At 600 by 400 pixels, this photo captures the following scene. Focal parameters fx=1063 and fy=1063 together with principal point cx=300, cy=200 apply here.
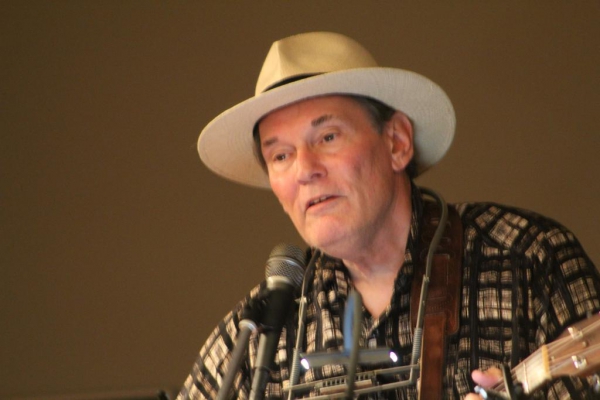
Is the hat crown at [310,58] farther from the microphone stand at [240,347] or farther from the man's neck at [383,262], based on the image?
the microphone stand at [240,347]

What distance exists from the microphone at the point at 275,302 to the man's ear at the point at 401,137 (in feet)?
2.08

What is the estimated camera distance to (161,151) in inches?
162

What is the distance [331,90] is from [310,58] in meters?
0.11

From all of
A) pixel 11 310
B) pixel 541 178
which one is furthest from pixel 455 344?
pixel 11 310

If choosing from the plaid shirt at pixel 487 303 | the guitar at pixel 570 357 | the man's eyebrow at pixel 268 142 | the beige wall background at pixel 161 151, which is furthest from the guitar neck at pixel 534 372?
the beige wall background at pixel 161 151

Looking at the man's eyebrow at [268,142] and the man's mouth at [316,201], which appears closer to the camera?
the man's mouth at [316,201]

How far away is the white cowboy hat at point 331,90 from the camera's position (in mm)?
2584

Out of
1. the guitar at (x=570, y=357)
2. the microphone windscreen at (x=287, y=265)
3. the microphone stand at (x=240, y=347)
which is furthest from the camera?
the microphone windscreen at (x=287, y=265)

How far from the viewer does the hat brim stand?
2.58 m

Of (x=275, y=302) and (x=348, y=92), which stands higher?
(x=348, y=92)

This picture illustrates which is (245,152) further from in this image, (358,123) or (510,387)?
(510,387)

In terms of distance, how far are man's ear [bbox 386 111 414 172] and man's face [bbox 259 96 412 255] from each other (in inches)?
0.8

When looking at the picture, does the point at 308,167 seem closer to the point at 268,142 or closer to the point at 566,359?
the point at 268,142

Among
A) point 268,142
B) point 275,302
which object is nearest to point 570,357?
point 275,302
